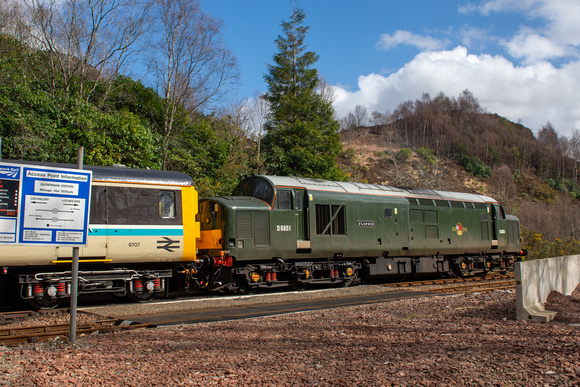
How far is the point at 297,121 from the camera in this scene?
1182 inches

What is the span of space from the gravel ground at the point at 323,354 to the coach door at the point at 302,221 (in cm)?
552

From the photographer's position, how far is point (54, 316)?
9.37 meters

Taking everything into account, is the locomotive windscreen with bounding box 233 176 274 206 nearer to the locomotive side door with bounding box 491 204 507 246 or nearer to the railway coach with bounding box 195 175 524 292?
the railway coach with bounding box 195 175 524 292

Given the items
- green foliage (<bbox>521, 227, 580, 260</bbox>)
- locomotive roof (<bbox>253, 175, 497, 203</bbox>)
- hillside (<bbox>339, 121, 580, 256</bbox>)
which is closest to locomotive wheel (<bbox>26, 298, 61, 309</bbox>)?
locomotive roof (<bbox>253, 175, 497, 203</bbox>)

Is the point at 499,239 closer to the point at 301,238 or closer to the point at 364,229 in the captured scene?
the point at 364,229

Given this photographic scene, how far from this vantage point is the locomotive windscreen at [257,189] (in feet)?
44.2

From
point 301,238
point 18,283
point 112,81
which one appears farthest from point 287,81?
point 18,283

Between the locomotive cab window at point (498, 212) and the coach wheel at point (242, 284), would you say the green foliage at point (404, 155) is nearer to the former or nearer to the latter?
the locomotive cab window at point (498, 212)

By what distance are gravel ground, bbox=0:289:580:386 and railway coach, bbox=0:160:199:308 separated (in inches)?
140

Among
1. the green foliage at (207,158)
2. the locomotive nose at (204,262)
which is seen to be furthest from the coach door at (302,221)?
the green foliage at (207,158)

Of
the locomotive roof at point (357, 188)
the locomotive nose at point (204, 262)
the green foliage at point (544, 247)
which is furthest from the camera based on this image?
the green foliage at point (544, 247)

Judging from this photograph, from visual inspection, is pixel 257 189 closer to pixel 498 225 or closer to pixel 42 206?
pixel 42 206

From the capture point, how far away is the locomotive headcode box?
19.9 ft

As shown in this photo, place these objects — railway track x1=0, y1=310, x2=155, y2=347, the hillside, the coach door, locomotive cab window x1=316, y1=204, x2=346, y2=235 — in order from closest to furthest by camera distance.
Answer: railway track x1=0, y1=310, x2=155, y2=347 → the coach door → locomotive cab window x1=316, y1=204, x2=346, y2=235 → the hillside
